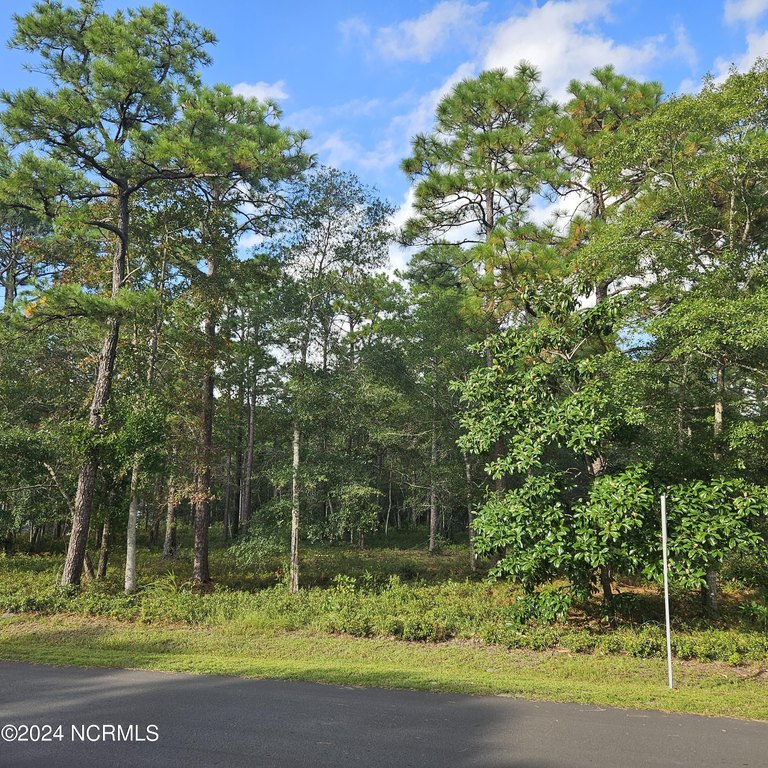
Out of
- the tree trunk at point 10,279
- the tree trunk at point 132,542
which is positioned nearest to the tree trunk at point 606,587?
the tree trunk at point 132,542

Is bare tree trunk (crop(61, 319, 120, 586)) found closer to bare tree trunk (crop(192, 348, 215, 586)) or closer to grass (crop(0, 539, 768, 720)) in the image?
A: grass (crop(0, 539, 768, 720))

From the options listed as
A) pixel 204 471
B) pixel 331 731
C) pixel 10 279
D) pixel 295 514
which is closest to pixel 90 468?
pixel 204 471

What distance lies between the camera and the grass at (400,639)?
710cm

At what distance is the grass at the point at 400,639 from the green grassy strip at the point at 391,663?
0.09ft

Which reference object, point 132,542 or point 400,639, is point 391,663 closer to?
point 400,639

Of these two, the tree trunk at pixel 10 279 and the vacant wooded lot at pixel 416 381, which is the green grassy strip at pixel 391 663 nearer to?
the vacant wooded lot at pixel 416 381

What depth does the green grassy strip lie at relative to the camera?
6.53 meters

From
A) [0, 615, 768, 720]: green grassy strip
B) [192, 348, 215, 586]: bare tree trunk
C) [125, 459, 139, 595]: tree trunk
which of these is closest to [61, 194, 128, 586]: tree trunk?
[125, 459, 139, 595]: tree trunk

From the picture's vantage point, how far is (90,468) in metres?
13.2

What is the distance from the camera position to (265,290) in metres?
15.1

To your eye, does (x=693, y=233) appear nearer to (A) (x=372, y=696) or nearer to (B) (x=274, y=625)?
(A) (x=372, y=696)

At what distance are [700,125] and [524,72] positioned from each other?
286 inches

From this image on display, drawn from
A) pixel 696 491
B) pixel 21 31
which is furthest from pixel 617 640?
pixel 21 31

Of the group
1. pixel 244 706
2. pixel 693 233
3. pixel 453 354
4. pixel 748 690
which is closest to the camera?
pixel 244 706
